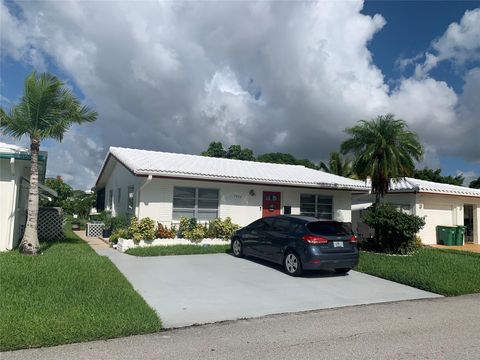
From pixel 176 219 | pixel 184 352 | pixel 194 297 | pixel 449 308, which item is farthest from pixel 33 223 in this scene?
pixel 449 308

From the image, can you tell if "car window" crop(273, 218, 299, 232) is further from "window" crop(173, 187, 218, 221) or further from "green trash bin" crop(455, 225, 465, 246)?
"green trash bin" crop(455, 225, 465, 246)

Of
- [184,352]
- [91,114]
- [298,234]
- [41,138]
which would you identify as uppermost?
[91,114]

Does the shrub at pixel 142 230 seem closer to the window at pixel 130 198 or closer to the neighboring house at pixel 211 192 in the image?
the neighboring house at pixel 211 192

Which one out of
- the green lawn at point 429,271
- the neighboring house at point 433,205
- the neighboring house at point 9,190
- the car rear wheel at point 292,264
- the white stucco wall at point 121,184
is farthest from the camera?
the neighboring house at point 433,205

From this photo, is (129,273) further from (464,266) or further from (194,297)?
(464,266)

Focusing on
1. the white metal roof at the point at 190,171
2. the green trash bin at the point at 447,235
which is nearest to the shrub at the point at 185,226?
the white metal roof at the point at 190,171

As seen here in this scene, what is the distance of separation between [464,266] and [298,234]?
5728 millimetres

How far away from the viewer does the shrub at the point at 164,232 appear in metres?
13.9

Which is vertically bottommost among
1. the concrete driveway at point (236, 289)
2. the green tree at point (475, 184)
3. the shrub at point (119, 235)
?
the concrete driveway at point (236, 289)

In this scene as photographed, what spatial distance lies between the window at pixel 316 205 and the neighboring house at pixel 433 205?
2622 millimetres

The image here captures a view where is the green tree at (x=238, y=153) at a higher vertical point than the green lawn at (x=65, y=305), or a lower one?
higher

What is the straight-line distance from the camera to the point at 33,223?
11.0 metres

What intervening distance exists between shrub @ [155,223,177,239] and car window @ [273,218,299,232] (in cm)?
490

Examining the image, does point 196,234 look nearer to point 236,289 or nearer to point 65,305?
point 236,289
